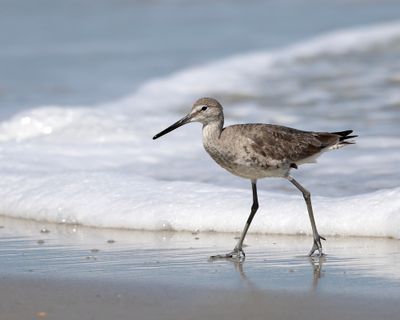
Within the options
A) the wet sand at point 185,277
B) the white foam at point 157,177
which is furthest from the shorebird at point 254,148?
the white foam at point 157,177

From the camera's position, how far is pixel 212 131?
7398 millimetres

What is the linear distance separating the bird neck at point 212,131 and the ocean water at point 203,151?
0.80m

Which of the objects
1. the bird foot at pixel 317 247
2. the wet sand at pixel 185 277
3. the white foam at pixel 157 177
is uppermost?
the white foam at pixel 157 177

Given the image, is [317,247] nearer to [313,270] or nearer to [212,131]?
[313,270]

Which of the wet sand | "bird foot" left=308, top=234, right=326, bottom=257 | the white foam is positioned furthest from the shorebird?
the white foam

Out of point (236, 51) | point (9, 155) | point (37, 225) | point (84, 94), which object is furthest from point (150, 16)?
point (37, 225)

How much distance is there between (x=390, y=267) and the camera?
21.2 ft

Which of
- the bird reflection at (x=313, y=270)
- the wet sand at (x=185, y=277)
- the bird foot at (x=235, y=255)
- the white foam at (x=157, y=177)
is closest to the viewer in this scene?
the wet sand at (x=185, y=277)

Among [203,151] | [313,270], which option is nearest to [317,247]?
[313,270]

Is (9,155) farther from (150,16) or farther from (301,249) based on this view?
(150,16)

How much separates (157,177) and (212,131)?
2234 millimetres

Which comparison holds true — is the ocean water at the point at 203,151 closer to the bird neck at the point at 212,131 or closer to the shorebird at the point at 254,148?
the shorebird at the point at 254,148

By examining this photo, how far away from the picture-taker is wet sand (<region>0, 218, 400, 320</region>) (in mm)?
5535

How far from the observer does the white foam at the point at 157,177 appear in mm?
7875
